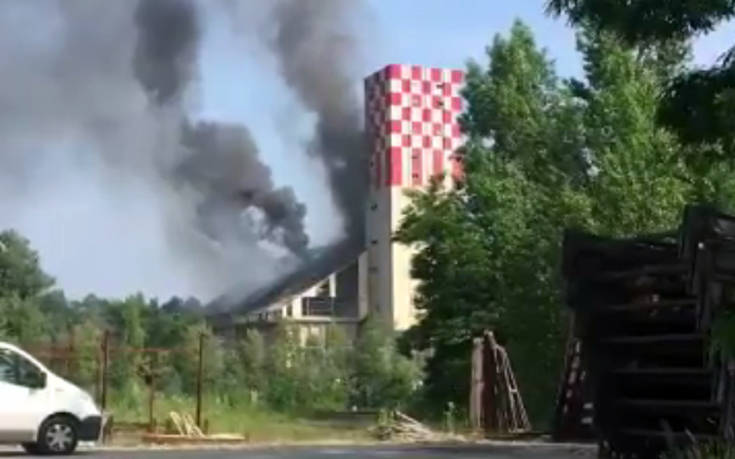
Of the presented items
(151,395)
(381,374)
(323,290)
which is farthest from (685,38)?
(323,290)

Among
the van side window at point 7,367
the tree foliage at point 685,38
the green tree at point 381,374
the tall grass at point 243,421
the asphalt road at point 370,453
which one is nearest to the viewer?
the tree foliage at point 685,38

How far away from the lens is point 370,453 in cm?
1992

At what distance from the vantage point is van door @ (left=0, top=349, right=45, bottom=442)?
19750 millimetres

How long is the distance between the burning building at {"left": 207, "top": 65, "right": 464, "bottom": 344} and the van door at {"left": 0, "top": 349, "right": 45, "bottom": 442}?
25994 mm

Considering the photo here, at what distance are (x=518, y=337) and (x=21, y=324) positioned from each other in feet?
69.6

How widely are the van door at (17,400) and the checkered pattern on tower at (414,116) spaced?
32566 millimetres

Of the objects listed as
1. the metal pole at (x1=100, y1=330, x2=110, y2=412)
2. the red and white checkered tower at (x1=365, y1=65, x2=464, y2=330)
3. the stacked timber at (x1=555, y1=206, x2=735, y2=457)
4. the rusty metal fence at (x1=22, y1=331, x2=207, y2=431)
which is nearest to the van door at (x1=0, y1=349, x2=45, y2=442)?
the metal pole at (x1=100, y1=330, x2=110, y2=412)

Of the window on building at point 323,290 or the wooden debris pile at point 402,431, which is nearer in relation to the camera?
the wooden debris pile at point 402,431

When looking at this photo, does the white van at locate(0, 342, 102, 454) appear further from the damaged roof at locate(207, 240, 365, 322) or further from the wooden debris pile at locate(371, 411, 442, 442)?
the damaged roof at locate(207, 240, 365, 322)

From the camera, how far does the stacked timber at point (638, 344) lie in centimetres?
1250

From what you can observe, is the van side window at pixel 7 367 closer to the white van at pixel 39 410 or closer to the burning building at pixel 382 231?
the white van at pixel 39 410

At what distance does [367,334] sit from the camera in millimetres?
52375

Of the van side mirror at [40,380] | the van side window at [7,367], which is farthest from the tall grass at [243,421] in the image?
the van side window at [7,367]

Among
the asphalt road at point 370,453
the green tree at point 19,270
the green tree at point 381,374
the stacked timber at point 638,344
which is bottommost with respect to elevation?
the asphalt road at point 370,453
